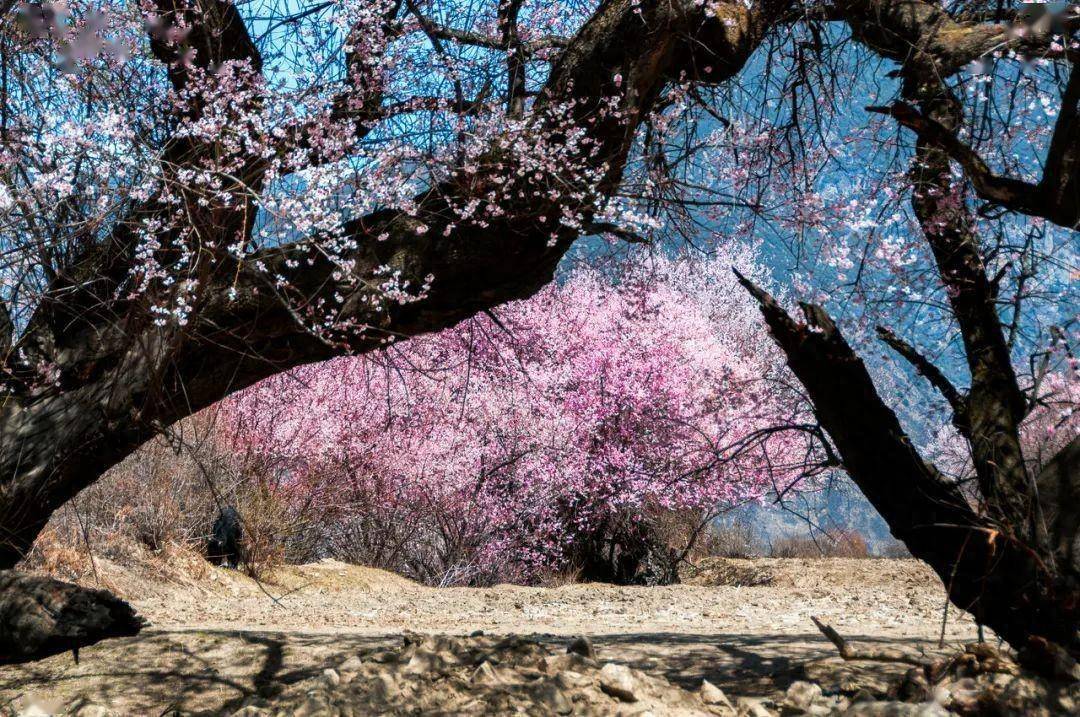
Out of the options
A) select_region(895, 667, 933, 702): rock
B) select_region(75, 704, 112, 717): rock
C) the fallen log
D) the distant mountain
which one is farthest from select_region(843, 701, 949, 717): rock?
the fallen log

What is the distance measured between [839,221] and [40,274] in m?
4.38

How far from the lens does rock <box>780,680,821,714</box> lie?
10.0ft

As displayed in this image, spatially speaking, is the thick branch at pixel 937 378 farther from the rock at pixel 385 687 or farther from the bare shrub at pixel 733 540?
the bare shrub at pixel 733 540

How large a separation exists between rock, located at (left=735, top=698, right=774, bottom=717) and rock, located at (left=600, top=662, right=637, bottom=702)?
1.21ft

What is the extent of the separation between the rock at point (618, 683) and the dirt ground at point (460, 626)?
0.54 metres

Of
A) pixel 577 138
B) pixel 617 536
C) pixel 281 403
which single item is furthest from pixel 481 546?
pixel 577 138

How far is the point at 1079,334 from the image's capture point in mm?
4125

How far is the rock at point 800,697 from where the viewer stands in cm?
305

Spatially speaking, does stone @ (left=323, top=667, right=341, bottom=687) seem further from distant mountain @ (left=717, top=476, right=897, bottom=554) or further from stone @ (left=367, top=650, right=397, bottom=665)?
distant mountain @ (left=717, top=476, right=897, bottom=554)

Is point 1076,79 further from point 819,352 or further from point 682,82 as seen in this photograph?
point 682,82

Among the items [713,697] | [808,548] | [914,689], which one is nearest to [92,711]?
[713,697]

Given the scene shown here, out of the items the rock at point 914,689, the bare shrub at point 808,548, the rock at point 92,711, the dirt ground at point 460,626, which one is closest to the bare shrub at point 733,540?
the bare shrub at point 808,548

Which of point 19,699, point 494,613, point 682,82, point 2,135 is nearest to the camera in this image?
point 19,699

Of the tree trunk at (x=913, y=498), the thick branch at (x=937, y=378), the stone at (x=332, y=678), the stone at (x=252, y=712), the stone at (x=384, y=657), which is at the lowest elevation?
the stone at (x=252, y=712)
